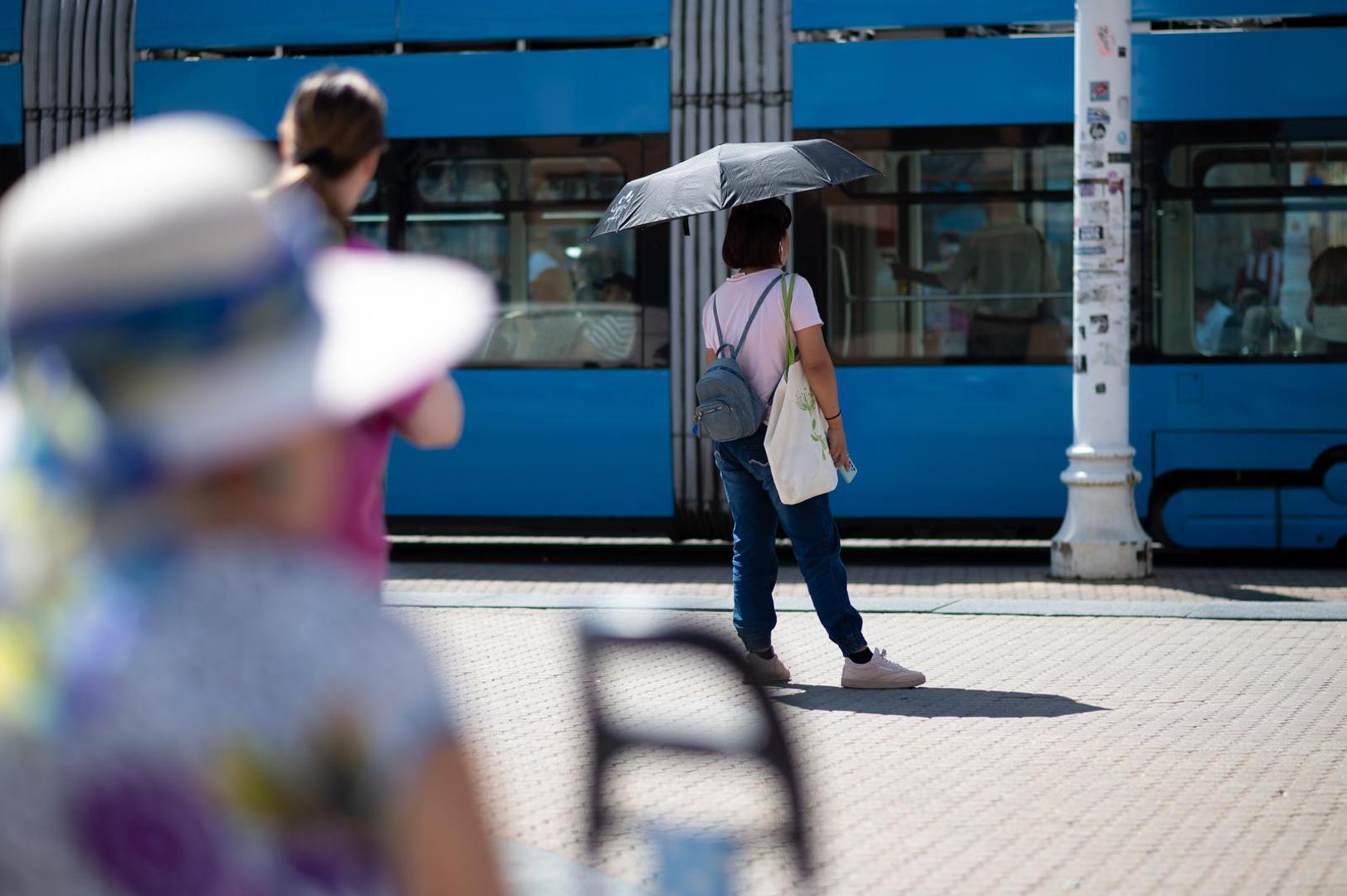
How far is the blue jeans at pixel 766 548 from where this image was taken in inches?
278

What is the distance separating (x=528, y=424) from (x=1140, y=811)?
675 centimetres

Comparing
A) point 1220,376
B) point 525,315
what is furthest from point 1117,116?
point 525,315

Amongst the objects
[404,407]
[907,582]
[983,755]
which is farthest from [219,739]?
[907,582]

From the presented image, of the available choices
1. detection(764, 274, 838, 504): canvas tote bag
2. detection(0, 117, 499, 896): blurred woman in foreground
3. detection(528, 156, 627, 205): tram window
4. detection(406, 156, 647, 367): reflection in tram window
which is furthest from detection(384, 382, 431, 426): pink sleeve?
detection(528, 156, 627, 205): tram window

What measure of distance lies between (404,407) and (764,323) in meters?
4.40

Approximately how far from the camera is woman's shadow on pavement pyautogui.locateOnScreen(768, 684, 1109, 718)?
684 centimetres

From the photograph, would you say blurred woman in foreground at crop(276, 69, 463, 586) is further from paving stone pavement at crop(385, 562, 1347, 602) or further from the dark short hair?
paving stone pavement at crop(385, 562, 1347, 602)

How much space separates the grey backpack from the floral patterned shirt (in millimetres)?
5573

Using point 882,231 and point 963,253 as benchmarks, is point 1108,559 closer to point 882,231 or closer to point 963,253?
point 963,253

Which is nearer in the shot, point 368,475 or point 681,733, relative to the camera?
point 368,475

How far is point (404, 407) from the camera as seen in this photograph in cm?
276

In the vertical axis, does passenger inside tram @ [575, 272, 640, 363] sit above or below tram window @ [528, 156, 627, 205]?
below

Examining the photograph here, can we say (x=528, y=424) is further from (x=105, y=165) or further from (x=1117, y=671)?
(x=105, y=165)

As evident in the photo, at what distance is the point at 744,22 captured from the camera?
11383 millimetres
